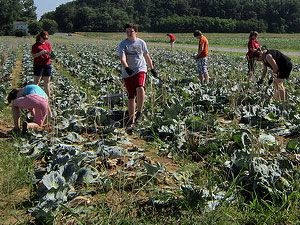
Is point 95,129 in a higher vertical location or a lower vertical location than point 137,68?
lower

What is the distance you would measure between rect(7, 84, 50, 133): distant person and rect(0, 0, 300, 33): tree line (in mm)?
86613

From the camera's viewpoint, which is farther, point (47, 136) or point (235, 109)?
point (235, 109)

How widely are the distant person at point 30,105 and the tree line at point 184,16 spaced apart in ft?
284

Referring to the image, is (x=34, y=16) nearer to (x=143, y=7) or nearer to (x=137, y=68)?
(x=143, y=7)

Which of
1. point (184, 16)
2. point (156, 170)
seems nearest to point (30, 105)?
point (156, 170)

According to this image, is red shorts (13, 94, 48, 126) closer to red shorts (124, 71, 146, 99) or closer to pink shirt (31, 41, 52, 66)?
red shorts (124, 71, 146, 99)

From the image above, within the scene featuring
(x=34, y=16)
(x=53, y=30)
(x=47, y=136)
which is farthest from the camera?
(x=34, y=16)

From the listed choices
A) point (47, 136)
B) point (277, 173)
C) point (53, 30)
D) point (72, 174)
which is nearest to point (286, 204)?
point (277, 173)

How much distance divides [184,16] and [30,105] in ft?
333

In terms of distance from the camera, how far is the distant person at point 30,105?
7.63 meters

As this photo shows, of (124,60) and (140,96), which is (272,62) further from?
(124,60)

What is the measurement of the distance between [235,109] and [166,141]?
2.24m

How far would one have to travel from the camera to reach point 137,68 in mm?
8227

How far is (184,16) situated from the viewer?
106500 millimetres
